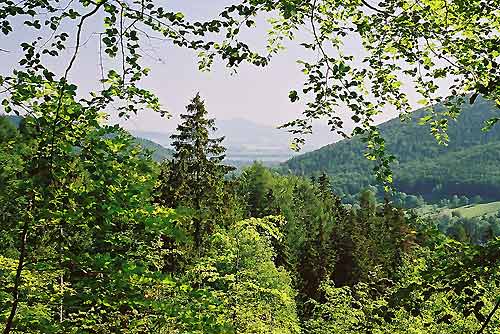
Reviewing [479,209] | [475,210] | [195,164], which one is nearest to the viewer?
[195,164]

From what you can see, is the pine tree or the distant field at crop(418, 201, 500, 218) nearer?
the pine tree

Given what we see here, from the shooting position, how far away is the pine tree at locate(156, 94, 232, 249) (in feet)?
87.2

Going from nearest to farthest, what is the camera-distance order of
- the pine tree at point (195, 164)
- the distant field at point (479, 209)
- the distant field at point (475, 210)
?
the pine tree at point (195, 164) < the distant field at point (475, 210) < the distant field at point (479, 209)

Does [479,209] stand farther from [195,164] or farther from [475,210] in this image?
[195,164]

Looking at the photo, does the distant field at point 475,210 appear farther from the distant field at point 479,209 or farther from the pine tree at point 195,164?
the pine tree at point 195,164

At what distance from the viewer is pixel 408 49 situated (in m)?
3.85

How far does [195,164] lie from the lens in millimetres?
27047

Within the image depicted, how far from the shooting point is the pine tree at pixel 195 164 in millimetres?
26594

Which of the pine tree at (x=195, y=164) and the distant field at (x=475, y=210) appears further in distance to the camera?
the distant field at (x=475, y=210)

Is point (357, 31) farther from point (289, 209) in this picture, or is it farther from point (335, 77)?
point (289, 209)

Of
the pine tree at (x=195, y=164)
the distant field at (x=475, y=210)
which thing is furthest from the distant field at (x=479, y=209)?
the pine tree at (x=195, y=164)

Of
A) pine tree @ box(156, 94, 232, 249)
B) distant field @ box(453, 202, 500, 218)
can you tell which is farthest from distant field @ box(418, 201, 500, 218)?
pine tree @ box(156, 94, 232, 249)

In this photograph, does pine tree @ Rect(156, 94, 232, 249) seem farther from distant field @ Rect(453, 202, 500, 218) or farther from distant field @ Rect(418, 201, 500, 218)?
distant field @ Rect(453, 202, 500, 218)

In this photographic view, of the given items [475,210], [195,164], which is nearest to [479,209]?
[475,210]
